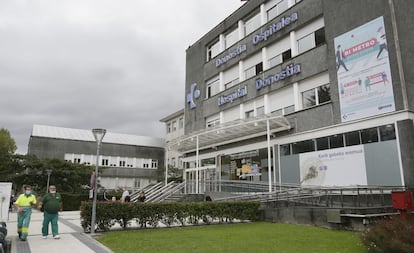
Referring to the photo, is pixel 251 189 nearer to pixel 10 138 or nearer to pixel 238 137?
pixel 238 137

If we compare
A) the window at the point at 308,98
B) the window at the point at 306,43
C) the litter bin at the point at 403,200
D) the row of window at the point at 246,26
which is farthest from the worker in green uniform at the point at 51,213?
the row of window at the point at 246,26

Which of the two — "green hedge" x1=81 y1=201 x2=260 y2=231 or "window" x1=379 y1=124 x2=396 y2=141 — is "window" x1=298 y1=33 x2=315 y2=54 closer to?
"window" x1=379 y1=124 x2=396 y2=141

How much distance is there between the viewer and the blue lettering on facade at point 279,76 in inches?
844

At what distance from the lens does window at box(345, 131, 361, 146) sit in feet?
55.0

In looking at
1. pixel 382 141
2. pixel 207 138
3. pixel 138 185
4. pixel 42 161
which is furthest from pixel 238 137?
pixel 138 185

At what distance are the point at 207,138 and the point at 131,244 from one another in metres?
17.0

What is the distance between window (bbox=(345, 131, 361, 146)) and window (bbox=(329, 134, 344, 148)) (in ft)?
0.97

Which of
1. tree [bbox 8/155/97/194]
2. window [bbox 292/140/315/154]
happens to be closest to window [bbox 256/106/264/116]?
window [bbox 292/140/315/154]

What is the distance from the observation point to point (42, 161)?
3947 centimetres

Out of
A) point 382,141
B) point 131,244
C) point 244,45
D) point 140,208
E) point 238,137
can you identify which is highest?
point 244,45

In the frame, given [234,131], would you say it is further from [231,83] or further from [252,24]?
[252,24]

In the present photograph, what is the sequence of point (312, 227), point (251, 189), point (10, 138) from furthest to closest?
point (10, 138), point (251, 189), point (312, 227)

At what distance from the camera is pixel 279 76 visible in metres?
22.6

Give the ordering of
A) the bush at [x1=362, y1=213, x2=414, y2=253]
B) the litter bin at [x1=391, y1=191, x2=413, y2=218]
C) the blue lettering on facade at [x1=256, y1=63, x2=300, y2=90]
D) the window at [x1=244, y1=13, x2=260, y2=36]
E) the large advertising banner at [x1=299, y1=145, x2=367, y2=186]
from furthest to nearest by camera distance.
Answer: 1. the window at [x1=244, y1=13, x2=260, y2=36]
2. the blue lettering on facade at [x1=256, y1=63, x2=300, y2=90]
3. the large advertising banner at [x1=299, y1=145, x2=367, y2=186]
4. the litter bin at [x1=391, y1=191, x2=413, y2=218]
5. the bush at [x1=362, y1=213, x2=414, y2=253]
